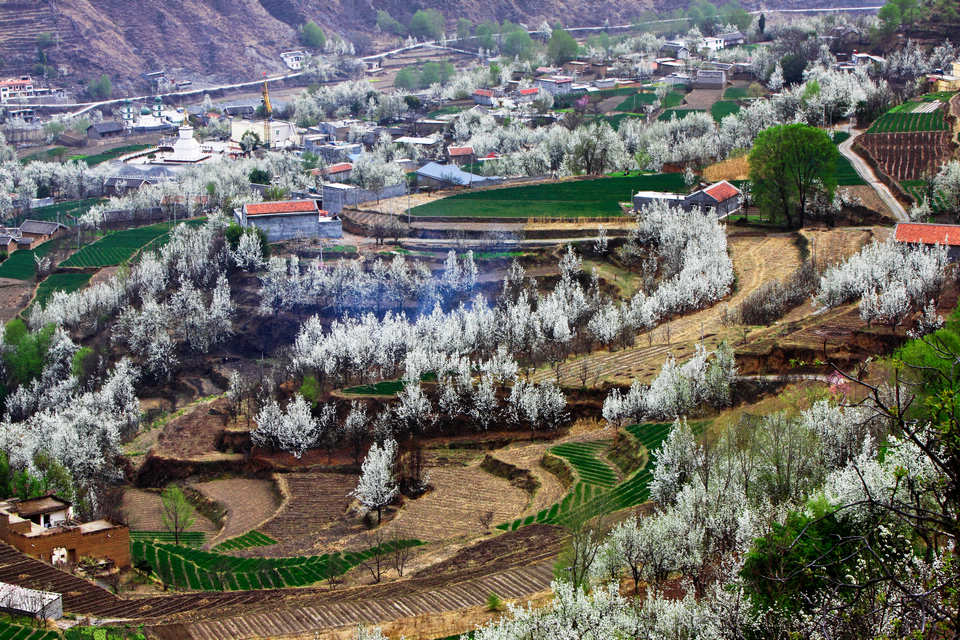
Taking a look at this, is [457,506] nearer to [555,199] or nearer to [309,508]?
[309,508]

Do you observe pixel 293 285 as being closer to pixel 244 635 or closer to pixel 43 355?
pixel 43 355

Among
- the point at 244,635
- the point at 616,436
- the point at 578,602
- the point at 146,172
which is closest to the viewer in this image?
the point at 578,602

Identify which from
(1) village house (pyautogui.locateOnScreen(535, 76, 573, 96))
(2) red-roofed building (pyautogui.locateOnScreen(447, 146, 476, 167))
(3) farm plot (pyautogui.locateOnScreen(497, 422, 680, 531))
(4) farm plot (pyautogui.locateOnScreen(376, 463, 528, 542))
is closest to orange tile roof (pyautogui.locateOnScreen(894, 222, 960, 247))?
(3) farm plot (pyautogui.locateOnScreen(497, 422, 680, 531))

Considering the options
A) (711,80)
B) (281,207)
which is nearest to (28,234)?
(281,207)

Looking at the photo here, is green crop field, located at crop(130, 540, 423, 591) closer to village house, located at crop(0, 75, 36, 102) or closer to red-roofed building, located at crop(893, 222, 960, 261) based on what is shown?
red-roofed building, located at crop(893, 222, 960, 261)

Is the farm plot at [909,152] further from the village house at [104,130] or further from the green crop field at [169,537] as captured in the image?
the village house at [104,130]

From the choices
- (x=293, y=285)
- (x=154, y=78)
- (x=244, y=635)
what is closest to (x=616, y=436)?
(x=244, y=635)

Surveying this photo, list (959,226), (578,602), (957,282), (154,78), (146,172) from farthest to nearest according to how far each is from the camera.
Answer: (154,78) → (146,172) → (959,226) → (957,282) → (578,602)
